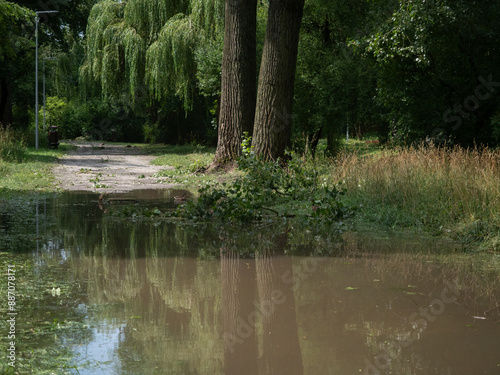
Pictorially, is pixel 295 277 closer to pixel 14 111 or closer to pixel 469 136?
pixel 469 136

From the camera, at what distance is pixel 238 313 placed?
5340 millimetres

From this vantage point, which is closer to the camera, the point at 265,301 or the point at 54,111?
the point at 265,301

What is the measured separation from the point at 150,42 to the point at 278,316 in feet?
88.3

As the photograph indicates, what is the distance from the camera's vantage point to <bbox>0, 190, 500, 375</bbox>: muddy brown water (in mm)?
4273

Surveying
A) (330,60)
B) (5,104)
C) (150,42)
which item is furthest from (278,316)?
(5,104)

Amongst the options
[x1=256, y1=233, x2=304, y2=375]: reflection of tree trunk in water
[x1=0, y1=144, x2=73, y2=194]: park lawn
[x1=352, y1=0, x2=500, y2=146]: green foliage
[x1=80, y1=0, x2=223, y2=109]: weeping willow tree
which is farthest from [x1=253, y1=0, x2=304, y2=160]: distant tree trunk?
[x1=80, y1=0, x2=223, y2=109]: weeping willow tree

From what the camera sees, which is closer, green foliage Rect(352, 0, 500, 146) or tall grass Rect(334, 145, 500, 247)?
tall grass Rect(334, 145, 500, 247)

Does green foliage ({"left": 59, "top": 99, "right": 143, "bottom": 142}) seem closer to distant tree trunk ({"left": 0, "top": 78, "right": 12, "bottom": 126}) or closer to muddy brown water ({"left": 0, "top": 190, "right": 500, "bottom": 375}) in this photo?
distant tree trunk ({"left": 0, "top": 78, "right": 12, "bottom": 126})

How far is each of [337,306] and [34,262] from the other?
359 cm

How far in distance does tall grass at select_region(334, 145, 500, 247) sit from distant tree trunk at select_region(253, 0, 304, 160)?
3422 millimetres

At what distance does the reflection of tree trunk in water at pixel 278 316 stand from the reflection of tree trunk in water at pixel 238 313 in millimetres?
92

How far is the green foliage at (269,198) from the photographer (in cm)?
1046

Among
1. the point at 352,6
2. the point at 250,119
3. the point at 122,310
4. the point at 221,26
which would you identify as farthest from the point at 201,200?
the point at 221,26

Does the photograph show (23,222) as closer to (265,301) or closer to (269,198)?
(269,198)
